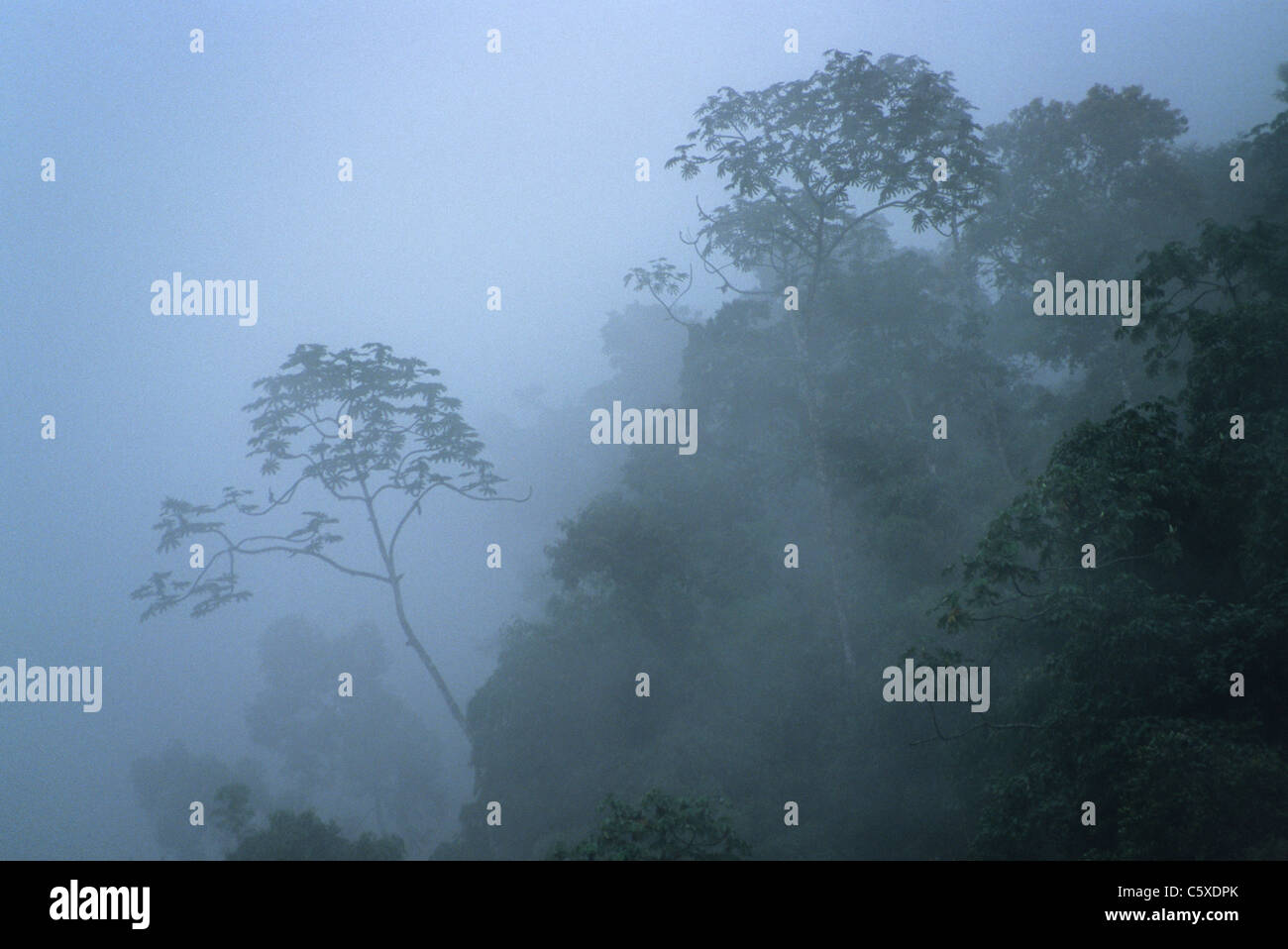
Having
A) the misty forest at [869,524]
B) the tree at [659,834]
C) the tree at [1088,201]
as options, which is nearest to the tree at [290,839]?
the misty forest at [869,524]

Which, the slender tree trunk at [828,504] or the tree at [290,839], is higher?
the slender tree trunk at [828,504]

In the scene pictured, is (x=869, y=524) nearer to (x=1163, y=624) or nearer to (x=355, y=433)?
(x=1163, y=624)

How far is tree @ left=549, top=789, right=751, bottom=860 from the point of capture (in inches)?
381

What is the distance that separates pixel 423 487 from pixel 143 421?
103 meters

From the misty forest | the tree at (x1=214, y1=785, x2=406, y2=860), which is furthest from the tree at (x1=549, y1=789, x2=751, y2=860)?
the tree at (x1=214, y1=785, x2=406, y2=860)

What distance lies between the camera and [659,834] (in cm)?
1013

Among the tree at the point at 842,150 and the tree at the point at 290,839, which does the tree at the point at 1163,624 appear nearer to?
the tree at the point at 842,150

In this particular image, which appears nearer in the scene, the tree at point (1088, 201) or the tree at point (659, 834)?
the tree at point (659, 834)

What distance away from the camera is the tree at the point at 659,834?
9672mm

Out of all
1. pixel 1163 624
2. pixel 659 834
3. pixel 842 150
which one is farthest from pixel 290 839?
pixel 842 150

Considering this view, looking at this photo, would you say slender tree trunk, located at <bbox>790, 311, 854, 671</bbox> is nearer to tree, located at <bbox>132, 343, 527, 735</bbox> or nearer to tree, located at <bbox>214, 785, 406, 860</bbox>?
tree, located at <bbox>132, 343, 527, 735</bbox>
